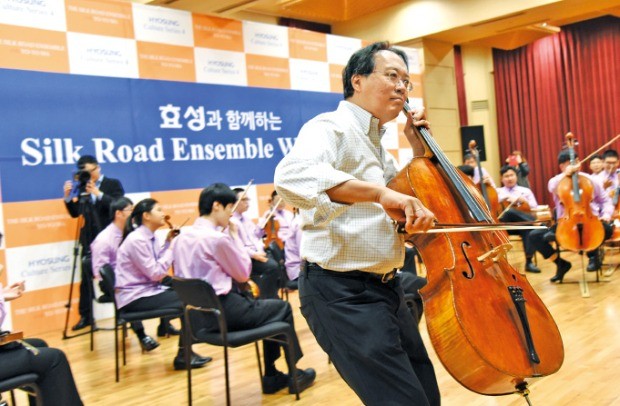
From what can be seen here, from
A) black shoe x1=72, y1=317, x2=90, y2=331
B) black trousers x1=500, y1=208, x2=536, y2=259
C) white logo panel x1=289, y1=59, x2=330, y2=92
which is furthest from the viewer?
white logo panel x1=289, y1=59, x2=330, y2=92

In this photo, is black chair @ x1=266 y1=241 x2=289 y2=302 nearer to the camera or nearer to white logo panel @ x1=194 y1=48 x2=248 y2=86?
the camera

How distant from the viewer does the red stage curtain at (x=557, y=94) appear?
10.4 meters

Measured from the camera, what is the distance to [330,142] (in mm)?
1624

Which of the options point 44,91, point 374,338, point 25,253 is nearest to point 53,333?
point 25,253

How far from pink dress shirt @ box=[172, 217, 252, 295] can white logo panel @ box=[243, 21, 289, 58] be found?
3978 mm

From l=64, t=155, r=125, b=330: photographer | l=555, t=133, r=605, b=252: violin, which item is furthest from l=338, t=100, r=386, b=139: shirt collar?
l=555, t=133, r=605, b=252: violin

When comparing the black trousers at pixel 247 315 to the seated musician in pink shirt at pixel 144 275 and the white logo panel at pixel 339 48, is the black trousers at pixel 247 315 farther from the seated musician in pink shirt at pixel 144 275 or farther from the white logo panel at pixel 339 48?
the white logo panel at pixel 339 48

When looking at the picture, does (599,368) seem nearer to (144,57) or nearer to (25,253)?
(25,253)

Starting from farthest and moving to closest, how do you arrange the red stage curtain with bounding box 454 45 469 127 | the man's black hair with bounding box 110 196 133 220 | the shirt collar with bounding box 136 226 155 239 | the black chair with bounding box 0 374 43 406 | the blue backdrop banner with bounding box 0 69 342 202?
1. the red stage curtain with bounding box 454 45 469 127
2. the blue backdrop banner with bounding box 0 69 342 202
3. the man's black hair with bounding box 110 196 133 220
4. the shirt collar with bounding box 136 226 155 239
5. the black chair with bounding box 0 374 43 406

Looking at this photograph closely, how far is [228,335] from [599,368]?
2.01 metres

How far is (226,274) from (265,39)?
4.33m

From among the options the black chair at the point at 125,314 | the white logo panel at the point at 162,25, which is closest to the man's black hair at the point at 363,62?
the black chair at the point at 125,314

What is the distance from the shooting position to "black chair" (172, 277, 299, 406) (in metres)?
3.06

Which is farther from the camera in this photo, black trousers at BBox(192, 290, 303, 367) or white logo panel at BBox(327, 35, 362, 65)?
white logo panel at BBox(327, 35, 362, 65)
